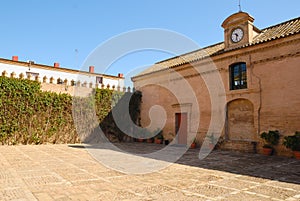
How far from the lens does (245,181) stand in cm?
571

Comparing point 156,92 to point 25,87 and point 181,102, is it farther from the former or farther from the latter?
point 25,87

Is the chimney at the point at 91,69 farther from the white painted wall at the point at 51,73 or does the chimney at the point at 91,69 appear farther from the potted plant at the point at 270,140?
the potted plant at the point at 270,140

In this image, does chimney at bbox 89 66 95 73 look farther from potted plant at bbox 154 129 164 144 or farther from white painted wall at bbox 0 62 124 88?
potted plant at bbox 154 129 164 144

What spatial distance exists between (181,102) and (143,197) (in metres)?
10.8

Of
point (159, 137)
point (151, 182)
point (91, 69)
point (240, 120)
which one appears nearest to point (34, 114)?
point (159, 137)

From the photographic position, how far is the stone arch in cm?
1127

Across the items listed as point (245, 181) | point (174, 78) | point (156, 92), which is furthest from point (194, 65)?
point (245, 181)

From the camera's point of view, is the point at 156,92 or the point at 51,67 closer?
the point at 156,92

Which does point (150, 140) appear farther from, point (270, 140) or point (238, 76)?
point (270, 140)

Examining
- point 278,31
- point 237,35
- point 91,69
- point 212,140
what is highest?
point 91,69

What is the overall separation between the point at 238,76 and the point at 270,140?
3.58m

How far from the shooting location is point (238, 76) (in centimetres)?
1202

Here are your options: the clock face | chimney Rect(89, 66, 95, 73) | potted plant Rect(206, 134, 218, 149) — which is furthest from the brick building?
chimney Rect(89, 66, 95, 73)

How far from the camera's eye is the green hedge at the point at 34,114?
13180mm
